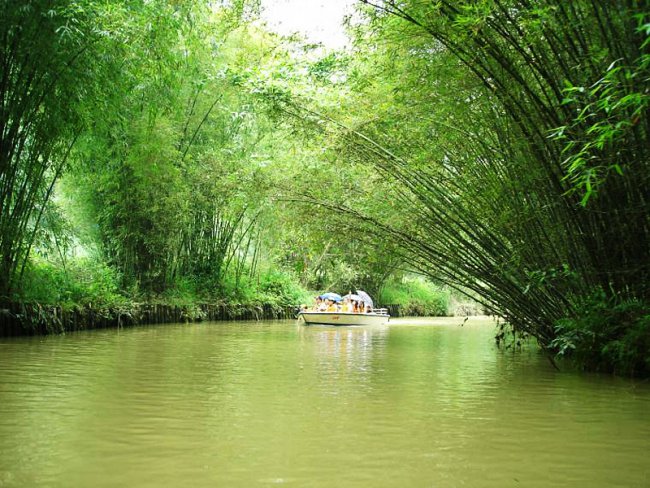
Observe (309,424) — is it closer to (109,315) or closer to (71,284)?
(71,284)

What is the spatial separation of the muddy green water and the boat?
899 centimetres

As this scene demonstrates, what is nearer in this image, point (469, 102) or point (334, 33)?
point (469, 102)

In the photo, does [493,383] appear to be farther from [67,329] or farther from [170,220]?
[170,220]

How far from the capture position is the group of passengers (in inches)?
655

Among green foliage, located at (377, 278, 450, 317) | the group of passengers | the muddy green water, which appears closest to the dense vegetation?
the muddy green water

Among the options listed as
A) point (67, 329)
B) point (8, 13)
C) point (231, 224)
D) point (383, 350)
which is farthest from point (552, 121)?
point (231, 224)

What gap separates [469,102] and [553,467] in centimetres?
397

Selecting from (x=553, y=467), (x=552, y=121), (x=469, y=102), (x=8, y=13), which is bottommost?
(x=553, y=467)

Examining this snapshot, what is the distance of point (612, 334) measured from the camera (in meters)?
5.47

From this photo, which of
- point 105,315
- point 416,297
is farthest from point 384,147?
point 416,297

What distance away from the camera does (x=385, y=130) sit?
7262mm

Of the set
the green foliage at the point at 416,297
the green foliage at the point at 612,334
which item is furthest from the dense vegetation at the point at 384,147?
the green foliage at the point at 416,297

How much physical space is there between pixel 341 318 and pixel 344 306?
37.3 inches

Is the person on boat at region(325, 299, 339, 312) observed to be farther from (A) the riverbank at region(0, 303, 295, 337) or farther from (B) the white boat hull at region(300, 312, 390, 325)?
(A) the riverbank at region(0, 303, 295, 337)
